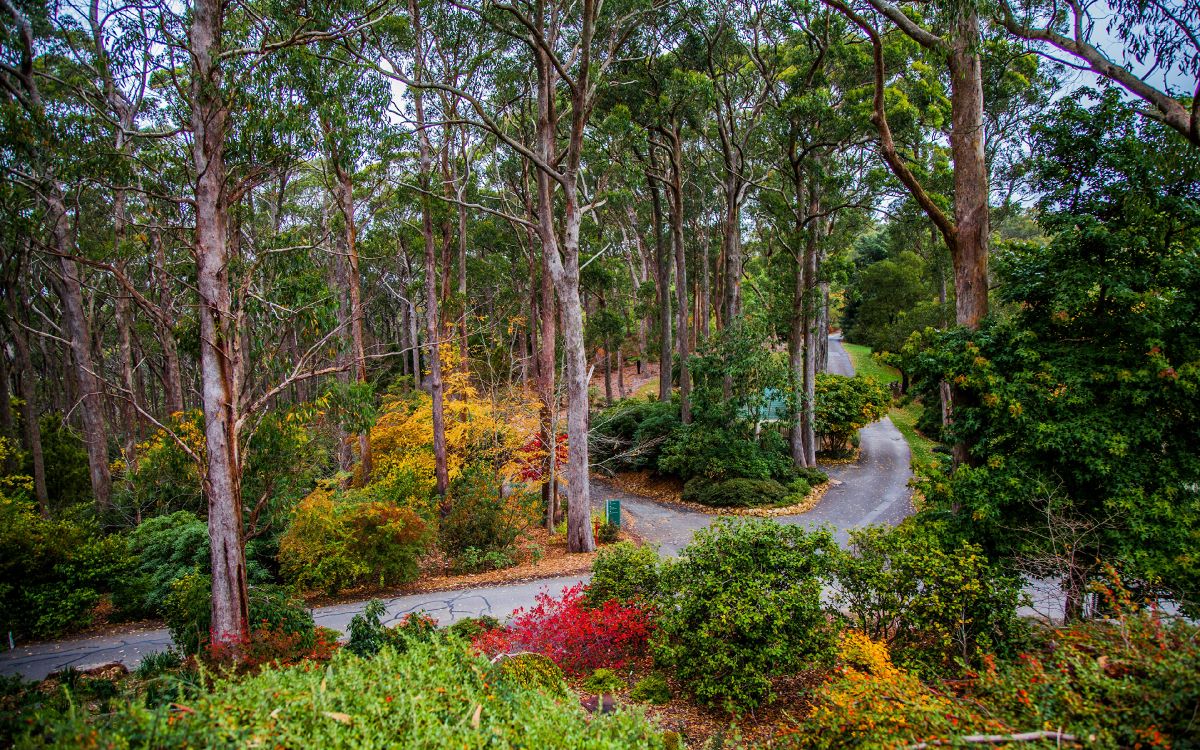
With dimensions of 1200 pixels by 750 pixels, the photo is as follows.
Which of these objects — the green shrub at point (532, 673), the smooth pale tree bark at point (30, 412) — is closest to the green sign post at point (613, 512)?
the green shrub at point (532, 673)

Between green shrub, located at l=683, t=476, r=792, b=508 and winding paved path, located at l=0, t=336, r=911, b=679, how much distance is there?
69 cm

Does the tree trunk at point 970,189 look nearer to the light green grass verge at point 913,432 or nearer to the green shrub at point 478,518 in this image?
the green shrub at point 478,518

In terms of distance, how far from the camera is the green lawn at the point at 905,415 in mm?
20952

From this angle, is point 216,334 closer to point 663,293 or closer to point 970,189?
point 970,189

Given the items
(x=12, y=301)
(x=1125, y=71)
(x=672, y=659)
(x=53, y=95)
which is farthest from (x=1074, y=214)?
(x=12, y=301)

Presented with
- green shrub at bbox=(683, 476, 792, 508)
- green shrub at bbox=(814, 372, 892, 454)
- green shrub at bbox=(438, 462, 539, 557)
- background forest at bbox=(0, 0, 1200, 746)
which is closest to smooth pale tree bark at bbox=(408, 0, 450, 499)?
background forest at bbox=(0, 0, 1200, 746)

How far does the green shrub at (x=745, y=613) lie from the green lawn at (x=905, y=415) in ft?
27.5

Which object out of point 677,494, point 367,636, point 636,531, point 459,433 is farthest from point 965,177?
point 677,494

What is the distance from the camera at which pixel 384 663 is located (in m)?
4.25

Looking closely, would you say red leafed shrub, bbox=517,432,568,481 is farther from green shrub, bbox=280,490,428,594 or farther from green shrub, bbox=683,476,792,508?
green shrub, bbox=683,476,792,508

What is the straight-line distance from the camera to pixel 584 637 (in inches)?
272

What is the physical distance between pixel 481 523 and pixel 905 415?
2348 centimetres

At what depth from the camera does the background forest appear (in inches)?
245

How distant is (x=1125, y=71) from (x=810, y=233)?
9.90 metres
